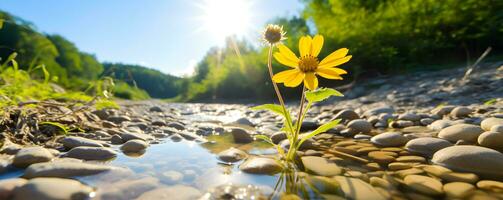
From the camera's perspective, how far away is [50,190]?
1106 millimetres

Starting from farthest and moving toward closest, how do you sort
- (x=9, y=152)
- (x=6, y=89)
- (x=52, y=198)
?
(x=6, y=89), (x=9, y=152), (x=52, y=198)

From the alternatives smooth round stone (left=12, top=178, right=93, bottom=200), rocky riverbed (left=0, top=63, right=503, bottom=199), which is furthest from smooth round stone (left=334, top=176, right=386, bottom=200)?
smooth round stone (left=12, top=178, right=93, bottom=200)

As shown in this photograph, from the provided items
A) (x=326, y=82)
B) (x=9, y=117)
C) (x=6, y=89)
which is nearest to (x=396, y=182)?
(x=9, y=117)

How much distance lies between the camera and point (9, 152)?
66.1 inches

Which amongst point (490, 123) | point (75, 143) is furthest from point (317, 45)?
point (75, 143)

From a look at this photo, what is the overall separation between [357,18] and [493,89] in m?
6.30

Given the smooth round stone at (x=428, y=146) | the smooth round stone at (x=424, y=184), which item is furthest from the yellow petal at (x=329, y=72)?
the smooth round stone at (x=428, y=146)

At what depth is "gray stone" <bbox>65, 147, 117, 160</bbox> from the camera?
1.74 meters

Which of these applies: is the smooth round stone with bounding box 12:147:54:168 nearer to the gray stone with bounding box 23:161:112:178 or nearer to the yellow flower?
the gray stone with bounding box 23:161:112:178

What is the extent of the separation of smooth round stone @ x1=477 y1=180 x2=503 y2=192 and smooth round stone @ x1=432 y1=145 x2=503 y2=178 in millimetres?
159

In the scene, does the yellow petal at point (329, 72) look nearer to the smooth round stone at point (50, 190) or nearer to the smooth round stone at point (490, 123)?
the smooth round stone at point (50, 190)

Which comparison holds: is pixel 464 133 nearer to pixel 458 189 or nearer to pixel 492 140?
pixel 492 140

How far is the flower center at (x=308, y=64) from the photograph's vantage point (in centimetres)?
166

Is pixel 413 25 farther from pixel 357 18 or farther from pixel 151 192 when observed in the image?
pixel 151 192
